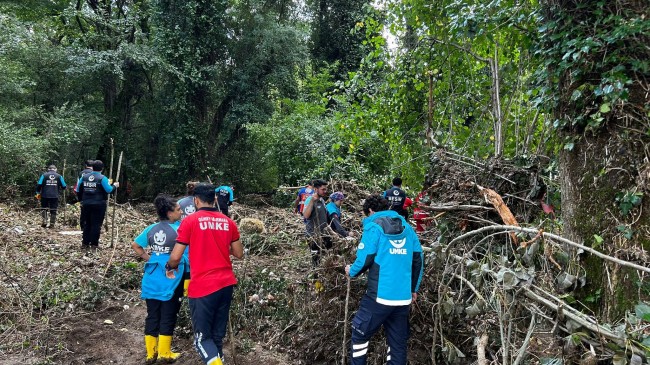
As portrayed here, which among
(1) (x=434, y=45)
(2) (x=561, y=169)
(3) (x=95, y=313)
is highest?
(1) (x=434, y=45)

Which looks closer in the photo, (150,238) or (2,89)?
(150,238)

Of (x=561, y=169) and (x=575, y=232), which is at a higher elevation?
(x=561, y=169)

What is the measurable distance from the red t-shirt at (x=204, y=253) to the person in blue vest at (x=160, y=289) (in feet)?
2.53

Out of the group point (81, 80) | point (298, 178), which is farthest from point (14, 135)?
point (298, 178)

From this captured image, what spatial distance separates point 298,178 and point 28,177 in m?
8.45

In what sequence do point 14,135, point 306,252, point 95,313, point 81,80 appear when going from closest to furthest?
point 95,313 < point 306,252 < point 14,135 < point 81,80

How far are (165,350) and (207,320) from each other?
3.50ft

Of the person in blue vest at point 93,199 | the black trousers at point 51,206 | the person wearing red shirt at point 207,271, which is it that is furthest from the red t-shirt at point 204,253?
the black trousers at point 51,206

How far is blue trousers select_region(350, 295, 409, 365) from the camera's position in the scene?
423 cm

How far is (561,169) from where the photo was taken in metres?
3.72

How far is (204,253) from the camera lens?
436 cm

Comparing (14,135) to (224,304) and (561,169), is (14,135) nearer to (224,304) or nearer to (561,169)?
(224,304)

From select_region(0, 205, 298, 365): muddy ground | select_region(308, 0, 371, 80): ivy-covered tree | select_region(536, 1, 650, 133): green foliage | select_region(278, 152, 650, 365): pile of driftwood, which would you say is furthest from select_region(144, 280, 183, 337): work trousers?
select_region(308, 0, 371, 80): ivy-covered tree

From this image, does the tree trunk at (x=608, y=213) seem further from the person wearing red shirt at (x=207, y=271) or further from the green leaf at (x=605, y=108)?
the person wearing red shirt at (x=207, y=271)
